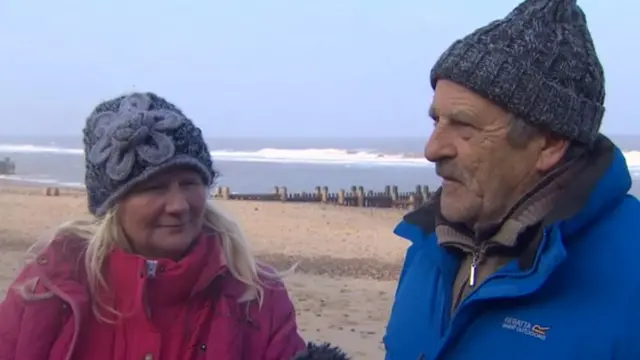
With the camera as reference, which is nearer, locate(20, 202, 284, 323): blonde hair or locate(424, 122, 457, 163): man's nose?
locate(424, 122, 457, 163): man's nose

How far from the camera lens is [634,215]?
90.1 inches

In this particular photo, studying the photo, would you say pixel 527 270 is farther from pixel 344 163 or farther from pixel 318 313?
pixel 344 163

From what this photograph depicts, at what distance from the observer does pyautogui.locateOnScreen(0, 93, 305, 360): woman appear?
2963 mm

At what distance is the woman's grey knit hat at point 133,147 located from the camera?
302 cm

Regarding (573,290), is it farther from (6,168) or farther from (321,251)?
(6,168)

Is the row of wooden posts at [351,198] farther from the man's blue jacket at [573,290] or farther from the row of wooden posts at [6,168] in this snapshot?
the man's blue jacket at [573,290]

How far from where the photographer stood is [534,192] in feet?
7.66

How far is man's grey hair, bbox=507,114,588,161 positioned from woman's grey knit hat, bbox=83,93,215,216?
1243 millimetres

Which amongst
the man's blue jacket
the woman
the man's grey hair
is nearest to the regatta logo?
the man's blue jacket

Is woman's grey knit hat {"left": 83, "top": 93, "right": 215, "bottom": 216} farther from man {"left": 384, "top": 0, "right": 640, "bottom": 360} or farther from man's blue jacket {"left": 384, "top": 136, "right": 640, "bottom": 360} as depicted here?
man's blue jacket {"left": 384, "top": 136, "right": 640, "bottom": 360}

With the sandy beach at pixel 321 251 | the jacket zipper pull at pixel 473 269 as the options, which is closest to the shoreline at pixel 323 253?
the sandy beach at pixel 321 251

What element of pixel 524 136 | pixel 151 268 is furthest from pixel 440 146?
pixel 151 268

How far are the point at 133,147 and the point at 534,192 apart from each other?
56.4 inches

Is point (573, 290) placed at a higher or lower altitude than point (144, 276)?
higher
